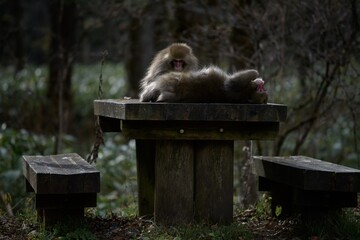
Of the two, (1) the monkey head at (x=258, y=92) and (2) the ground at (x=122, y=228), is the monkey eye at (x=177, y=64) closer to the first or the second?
(1) the monkey head at (x=258, y=92)

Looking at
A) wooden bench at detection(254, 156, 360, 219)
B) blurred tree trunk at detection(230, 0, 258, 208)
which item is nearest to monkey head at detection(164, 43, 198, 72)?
wooden bench at detection(254, 156, 360, 219)

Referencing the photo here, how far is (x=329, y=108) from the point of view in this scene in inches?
362

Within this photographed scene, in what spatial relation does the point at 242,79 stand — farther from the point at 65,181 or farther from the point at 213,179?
the point at 65,181

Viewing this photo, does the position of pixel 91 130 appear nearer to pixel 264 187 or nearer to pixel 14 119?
pixel 14 119

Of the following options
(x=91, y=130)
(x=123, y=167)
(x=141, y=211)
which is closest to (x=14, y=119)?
(x=123, y=167)

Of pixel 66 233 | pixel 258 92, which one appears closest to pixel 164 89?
pixel 258 92

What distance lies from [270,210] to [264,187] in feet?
0.83

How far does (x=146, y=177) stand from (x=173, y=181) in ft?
2.24

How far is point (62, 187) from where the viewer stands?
5531mm

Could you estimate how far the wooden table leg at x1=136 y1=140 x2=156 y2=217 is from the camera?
256 inches

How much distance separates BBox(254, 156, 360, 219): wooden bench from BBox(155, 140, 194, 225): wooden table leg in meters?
0.80

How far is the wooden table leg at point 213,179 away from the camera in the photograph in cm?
600

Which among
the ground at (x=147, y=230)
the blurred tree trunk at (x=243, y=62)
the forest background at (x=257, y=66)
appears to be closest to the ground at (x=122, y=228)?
the ground at (x=147, y=230)

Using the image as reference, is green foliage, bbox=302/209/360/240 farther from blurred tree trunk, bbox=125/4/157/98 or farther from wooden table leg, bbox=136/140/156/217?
blurred tree trunk, bbox=125/4/157/98
